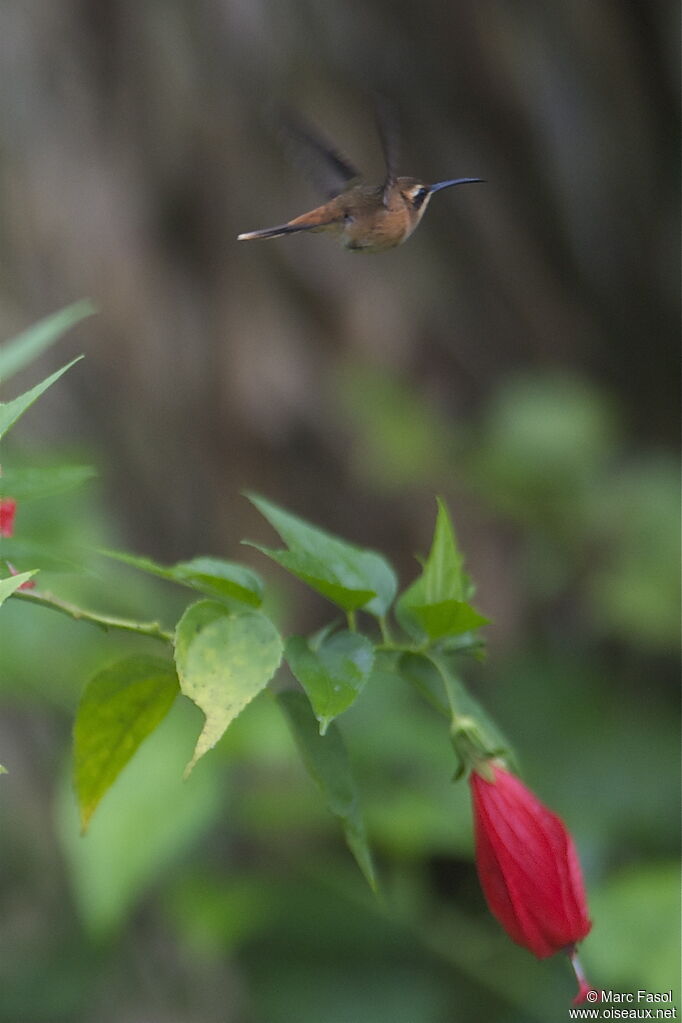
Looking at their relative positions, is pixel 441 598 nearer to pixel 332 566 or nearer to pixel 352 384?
pixel 332 566

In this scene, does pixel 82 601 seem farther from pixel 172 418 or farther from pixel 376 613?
pixel 376 613

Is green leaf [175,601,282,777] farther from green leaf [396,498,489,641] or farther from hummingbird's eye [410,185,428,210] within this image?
hummingbird's eye [410,185,428,210]

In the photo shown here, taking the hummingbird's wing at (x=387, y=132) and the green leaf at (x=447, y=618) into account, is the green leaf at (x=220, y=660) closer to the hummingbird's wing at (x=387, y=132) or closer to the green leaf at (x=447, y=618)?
the green leaf at (x=447, y=618)

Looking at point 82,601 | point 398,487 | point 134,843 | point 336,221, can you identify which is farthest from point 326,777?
point 398,487

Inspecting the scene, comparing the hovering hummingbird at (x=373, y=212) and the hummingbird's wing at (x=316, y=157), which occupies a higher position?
the hummingbird's wing at (x=316, y=157)

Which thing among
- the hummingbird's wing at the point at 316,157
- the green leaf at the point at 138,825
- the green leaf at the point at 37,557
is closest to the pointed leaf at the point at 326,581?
the green leaf at the point at 37,557

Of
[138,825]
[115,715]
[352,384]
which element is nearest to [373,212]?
[115,715]
